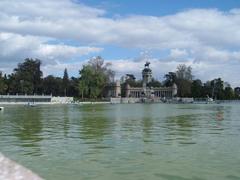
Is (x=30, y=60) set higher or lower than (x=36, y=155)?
higher

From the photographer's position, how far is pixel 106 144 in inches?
951

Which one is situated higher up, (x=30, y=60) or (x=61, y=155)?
(x=30, y=60)

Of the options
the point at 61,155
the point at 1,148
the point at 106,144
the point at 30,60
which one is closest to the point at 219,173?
the point at 61,155

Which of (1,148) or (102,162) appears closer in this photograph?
(102,162)

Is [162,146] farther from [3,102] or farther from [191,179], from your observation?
[3,102]

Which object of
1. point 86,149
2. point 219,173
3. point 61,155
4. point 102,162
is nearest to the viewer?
point 219,173

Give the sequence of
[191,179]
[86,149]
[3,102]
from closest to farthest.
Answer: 1. [191,179]
2. [86,149]
3. [3,102]

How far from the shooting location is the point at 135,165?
16.6 m

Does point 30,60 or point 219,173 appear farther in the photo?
point 30,60

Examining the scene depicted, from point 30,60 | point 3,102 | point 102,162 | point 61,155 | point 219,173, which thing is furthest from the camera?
point 30,60

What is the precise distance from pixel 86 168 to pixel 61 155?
3.99m

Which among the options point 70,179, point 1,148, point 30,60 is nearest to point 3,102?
point 30,60

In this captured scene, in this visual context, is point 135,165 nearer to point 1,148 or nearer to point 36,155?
point 36,155

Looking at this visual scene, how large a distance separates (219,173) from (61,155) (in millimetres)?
7707
